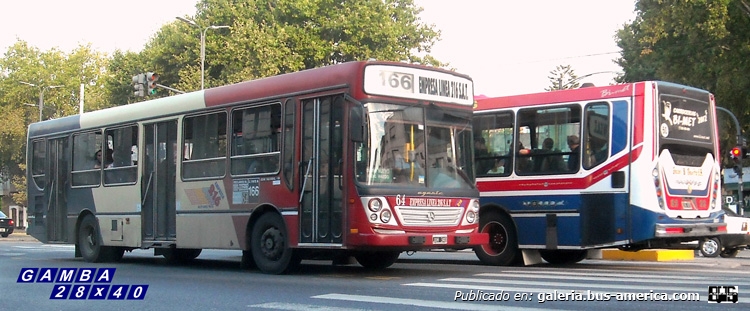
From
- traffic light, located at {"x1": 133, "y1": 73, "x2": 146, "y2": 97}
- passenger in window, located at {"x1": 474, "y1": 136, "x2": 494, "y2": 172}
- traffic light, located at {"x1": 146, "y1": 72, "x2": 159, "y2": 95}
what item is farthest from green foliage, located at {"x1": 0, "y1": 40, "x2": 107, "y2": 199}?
passenger in window, located at {"x1": 474, "y1": 136, "x2": 494, "y2": 172}

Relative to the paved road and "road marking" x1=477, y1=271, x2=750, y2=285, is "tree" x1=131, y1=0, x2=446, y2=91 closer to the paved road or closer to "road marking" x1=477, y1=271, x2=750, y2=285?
the paved road

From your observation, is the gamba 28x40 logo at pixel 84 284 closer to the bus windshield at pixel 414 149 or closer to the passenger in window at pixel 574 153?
the bus windshield at pixel 414 149

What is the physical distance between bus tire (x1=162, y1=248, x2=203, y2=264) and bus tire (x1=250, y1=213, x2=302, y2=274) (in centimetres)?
386

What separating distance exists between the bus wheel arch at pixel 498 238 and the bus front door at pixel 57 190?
8.62 m

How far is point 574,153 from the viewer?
49.0 ft

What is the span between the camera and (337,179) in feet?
41.6

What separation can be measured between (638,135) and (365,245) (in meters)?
4.73

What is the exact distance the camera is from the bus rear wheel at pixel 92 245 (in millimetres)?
17844

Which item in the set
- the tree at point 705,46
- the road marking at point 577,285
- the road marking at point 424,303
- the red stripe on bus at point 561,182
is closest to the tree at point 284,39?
the tree at point 705,46

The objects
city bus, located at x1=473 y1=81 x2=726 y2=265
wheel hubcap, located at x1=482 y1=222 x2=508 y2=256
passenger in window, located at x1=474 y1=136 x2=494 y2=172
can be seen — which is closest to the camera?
city bus, located at x1=473 y1=81 x2=726 y2=265

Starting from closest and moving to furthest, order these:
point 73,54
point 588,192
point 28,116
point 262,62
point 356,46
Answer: point 588,192, point 262,62, point 356,46, point 28,116, point 73,54

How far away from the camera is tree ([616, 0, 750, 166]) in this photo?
2844cm

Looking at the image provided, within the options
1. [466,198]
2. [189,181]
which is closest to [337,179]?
[466,198]

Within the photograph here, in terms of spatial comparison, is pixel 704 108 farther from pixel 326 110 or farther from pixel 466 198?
pixel 326 110
